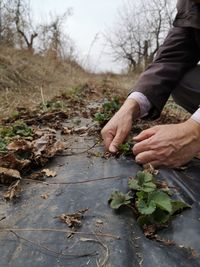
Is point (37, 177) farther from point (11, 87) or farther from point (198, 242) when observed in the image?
point (11, 87)

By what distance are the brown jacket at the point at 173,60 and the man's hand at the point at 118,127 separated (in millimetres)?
177

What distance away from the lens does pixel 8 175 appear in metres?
1.69

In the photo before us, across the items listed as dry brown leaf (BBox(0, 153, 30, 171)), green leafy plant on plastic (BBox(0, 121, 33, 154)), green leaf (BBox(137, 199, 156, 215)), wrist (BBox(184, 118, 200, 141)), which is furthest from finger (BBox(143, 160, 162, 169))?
green leafy plant on plastic (BBox(0, 121, 33, 154))

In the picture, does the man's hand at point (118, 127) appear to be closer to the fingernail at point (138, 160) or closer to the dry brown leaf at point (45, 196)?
the fingernail at point (138, 160)

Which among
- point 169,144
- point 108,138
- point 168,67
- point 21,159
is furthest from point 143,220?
point 168,67

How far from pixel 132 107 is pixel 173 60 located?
465 mm

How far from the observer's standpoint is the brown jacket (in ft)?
6.81

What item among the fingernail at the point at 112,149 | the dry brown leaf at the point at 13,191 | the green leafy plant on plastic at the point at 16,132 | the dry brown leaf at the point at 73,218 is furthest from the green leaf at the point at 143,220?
the green leafy plant on plastic at the point at 16,132

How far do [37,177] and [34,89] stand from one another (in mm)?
5322

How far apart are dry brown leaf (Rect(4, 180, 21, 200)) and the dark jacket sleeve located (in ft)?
3.01

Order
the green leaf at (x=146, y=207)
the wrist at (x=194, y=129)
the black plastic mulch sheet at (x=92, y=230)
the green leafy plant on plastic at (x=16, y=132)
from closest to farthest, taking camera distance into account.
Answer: the black plastic mulch sheet at (x=92, y=230)
the green leaf at (x=146, y=207)
the wrist at (x=194, y=129)
the green leafy plant on plastic at (x=16, y=132)

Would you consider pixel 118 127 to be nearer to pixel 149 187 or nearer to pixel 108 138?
pixel 108 138

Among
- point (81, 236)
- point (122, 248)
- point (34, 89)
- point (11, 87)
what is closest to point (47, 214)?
point (81, 236)

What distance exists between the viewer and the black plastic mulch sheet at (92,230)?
3.60 feet
